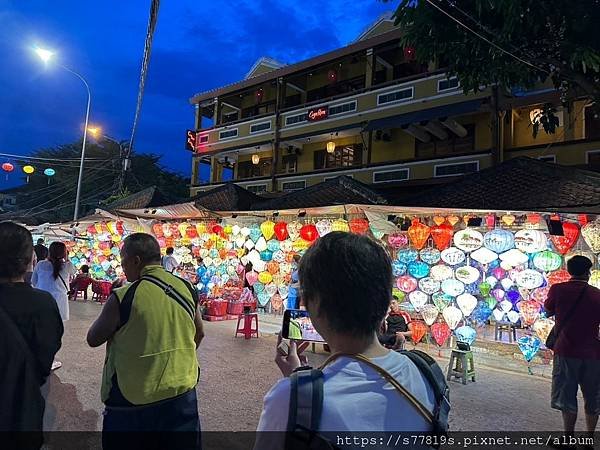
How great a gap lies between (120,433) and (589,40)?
627cm

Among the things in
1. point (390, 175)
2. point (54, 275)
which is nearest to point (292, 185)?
point (390, 175)

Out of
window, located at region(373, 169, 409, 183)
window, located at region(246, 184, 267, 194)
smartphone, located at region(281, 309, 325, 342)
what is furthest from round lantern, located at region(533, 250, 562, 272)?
window, located at region(246, 184, 267, 194)

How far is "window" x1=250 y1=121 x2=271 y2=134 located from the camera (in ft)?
60.2

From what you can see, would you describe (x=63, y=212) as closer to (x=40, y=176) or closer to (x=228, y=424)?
(x=40, y=176)

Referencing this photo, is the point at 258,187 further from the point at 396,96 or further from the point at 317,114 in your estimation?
the point at 396,96

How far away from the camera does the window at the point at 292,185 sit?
16656 millimetres

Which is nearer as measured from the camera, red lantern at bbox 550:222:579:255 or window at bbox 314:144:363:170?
red lantern at bbox 550:222:579:255

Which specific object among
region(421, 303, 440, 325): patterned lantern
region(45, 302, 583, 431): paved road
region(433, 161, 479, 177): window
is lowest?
region(45, 302, 583, 431): paved road

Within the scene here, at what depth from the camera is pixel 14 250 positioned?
7.08ft

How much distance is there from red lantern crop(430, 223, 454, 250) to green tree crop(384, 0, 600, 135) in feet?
6.98

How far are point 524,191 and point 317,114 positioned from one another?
11.3 metres

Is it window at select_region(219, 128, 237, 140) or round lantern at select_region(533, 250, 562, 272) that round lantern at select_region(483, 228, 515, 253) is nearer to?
round lantern at select_region(533, 250, 562, 272)

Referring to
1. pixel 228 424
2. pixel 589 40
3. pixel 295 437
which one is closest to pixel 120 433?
pixel 295 437

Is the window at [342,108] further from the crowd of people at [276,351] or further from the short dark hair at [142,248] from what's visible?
the short dark hair at [142,248]
